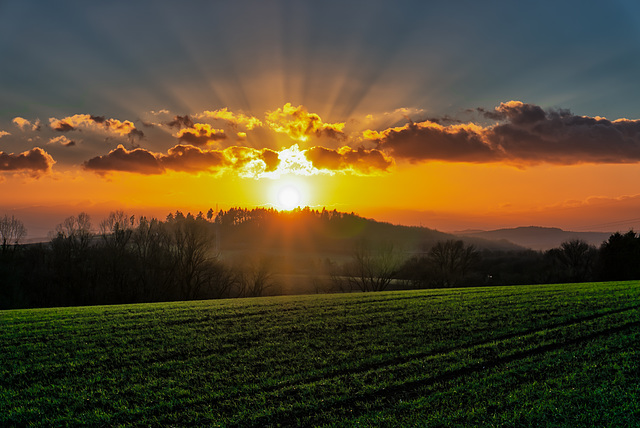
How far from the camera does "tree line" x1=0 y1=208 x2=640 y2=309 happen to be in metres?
68.2

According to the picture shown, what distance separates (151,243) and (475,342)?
7536 cm

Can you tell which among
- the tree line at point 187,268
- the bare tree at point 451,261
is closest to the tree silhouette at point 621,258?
the tree line at point 187,268

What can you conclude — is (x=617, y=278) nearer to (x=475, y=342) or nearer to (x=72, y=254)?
(x=475, y=342)

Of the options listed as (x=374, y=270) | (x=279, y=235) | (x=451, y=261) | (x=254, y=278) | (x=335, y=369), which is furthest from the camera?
(x=279, y=235)

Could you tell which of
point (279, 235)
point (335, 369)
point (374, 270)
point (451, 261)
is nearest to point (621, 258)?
point (451, 261)

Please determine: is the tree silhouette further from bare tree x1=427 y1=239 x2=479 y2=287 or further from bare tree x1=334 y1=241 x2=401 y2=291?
bare tree x1=334 y1=241 x2=401 y2=291

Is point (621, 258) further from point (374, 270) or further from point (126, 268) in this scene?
point (126, 268)

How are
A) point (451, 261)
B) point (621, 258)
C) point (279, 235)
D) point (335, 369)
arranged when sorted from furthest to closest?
point (279, 235)
point (451, 261)
point (621, 258)
point (335, 369)

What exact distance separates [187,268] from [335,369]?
2691 inches

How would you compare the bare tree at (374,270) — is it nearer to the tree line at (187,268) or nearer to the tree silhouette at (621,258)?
the tree line at (187,268)

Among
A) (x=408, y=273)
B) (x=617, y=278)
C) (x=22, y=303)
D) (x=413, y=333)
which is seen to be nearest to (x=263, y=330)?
(x=413, y=333)

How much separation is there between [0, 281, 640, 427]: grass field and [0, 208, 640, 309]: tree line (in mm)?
49253

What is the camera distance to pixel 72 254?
74562 millimetres

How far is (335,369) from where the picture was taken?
14.2 m
